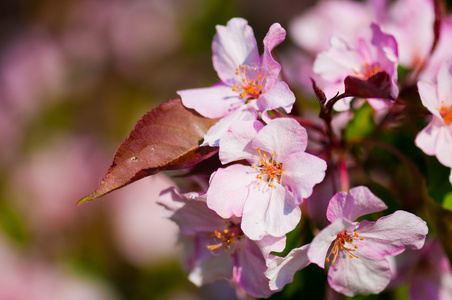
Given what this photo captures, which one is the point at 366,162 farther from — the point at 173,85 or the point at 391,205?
the point at 173,85

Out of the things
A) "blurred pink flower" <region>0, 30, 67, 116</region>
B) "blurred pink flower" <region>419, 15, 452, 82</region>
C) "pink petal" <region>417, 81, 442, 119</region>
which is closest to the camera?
"pink petal" <region>417, 81, 442, 119</region>

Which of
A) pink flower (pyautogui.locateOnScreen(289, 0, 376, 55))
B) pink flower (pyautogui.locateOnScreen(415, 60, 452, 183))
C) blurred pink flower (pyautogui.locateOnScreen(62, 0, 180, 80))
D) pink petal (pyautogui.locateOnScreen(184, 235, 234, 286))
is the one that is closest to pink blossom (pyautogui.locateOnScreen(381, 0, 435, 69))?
pink flower (pyautogui.locateOnScreen(289, 0, 376, 55))

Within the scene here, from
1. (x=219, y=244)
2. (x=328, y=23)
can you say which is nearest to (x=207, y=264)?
(x=219, y=244)

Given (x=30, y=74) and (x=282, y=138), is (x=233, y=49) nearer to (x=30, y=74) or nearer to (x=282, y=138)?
(x=282, y=138)

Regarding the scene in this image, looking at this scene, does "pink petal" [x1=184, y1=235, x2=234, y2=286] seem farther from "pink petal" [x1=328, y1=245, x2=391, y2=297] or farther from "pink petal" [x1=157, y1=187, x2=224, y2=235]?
"pink petal" [x1=328, y1=245, x2=391, y2=297]

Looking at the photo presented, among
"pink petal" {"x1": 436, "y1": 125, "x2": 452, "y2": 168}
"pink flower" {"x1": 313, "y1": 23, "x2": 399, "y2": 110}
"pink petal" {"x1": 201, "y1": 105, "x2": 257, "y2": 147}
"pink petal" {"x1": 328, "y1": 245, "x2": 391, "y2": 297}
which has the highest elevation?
"pink petal" {"x1": 201, "y1": 105, "x2": 257, "y2": 147}

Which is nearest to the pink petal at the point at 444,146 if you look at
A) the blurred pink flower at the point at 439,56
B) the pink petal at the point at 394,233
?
the pink petal at the point at 394,233
